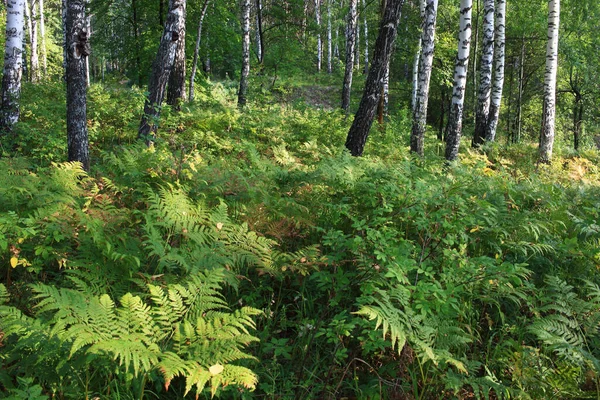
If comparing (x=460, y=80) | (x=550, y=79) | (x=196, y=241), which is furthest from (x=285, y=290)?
(x=550, y=79)

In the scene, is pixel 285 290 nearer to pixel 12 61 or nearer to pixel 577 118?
pixel 12 61

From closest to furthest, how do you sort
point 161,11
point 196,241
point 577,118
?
point 196,241
point 161,11
point 577,118

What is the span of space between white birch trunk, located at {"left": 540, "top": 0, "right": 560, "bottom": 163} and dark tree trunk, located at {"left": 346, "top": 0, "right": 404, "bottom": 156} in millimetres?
7104

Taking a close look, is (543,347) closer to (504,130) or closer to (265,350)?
(265,350)

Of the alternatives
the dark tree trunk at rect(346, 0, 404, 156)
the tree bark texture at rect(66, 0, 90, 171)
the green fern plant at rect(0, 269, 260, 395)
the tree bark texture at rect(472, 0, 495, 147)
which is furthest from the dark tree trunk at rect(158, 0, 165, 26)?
the green fern plant at rect(0, 269, 260, 395)

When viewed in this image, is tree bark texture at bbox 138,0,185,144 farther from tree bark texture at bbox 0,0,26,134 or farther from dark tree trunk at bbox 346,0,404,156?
dark tree trunk at bbox 346,0,404,156

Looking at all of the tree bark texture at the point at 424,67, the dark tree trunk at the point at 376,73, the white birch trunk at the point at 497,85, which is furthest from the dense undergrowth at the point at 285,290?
the white birch trunk at the point at 497,85

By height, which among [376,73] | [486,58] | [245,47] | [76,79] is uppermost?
[245,47]

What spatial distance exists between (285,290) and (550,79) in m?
13.2

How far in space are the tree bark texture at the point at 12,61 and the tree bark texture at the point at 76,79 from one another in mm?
3372

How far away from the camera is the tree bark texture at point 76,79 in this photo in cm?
581

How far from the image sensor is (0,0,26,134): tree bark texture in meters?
8.45

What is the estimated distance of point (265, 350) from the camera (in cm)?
304

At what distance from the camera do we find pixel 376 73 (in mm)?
8211
